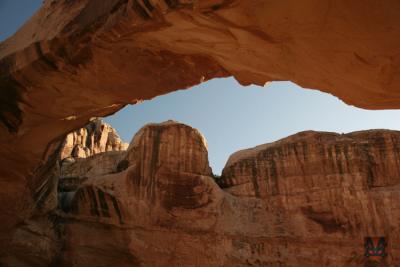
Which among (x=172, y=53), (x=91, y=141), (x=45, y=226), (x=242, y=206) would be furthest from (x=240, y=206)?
(x=91, y=141)

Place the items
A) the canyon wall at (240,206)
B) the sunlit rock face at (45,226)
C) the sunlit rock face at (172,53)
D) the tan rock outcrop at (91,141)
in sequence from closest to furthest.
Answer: the sunlit rock face at (172,53), the sunlit rock face at (45,226), the canyon wall at (240,206), the tan rock outcrop at (91,141)

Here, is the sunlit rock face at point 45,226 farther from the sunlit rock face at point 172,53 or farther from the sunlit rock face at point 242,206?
the sunlit rock face at point 172,53

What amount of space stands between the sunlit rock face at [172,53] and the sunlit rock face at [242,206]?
6.20m

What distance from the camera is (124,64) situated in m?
5.71

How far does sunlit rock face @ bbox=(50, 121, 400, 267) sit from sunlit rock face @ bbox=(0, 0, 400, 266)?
620 cm

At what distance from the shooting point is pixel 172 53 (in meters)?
5.47

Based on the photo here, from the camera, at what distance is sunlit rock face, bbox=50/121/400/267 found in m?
13.8

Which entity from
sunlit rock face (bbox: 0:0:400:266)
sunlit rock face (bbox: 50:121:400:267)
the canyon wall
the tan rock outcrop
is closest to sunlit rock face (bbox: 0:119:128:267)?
the canyon wall

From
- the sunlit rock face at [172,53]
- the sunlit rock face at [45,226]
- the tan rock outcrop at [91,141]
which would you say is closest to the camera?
the sunlit rock face at [172,53]

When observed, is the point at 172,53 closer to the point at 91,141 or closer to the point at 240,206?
the point at 240,206

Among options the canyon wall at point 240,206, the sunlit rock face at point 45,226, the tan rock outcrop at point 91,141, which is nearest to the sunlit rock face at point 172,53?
the sunlit rock face at point 45,226

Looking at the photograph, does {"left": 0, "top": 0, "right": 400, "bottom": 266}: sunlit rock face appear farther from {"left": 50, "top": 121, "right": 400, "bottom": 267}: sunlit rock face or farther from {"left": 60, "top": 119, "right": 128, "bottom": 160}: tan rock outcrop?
{"left": 60, "top": 119, "right": 128, "bottom": 160}: tan rock outcrop

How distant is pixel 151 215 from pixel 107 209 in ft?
5.27

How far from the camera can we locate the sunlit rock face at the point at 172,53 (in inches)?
136
